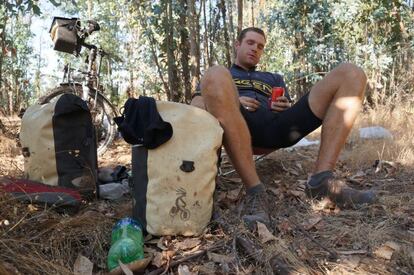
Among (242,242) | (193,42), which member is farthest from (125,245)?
(193,42)

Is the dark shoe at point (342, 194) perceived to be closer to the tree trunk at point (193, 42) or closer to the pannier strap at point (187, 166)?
the pannier strap at point (187, 166)

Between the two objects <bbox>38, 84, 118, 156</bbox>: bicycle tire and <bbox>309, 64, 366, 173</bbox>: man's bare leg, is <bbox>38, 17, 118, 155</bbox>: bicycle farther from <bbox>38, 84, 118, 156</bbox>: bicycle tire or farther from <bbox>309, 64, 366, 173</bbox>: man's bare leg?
<bbox>309, 64, 366, 173</bbox>: man's bare leg

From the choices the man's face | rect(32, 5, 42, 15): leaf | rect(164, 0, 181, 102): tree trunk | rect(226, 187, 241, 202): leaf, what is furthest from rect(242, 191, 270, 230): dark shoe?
rect(164, 0, 181, 102): tree trunk

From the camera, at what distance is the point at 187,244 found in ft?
5.54

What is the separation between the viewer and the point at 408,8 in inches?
261

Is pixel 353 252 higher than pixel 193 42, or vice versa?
pixel 193 42

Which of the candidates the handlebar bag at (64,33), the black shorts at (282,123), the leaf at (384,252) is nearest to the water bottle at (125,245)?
the leaf at (384,252)

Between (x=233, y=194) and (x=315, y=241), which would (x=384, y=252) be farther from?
(x=233, y=194)

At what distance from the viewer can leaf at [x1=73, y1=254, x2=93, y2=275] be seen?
1.46 metres

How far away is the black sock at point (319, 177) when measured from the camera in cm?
213

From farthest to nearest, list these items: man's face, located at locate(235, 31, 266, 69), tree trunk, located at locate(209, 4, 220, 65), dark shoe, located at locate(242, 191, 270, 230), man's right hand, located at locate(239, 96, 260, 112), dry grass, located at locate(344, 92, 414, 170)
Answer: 1. tree trunk, located at locate(209, 4, 220, 65)
2. dry grass, located at locate(344, 92, 414, 170)
3. man's face, located at locate(235, 31, 266, 69)
4. man's right hand, located at locate(239, 96, 260, 112)
5. dark shoe, located at locate(242, 191, 270, 230)

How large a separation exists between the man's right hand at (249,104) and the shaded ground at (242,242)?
0.56 m

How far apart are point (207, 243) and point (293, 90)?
6.01m

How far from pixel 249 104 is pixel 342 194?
0.73 metres
